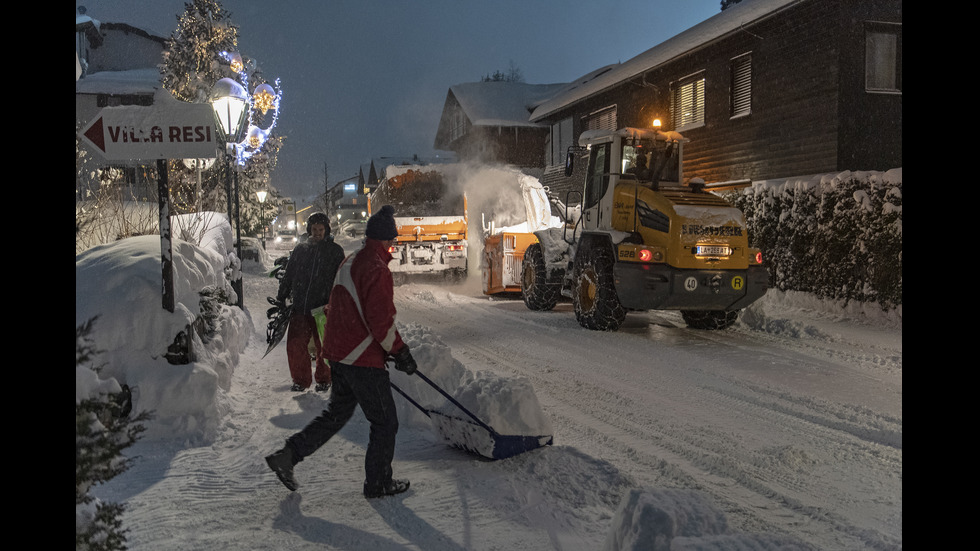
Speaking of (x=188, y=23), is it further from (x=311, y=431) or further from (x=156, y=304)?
(x=311, y=431)

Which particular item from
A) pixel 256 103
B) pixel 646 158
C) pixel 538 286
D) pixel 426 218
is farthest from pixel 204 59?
pixel 646 158

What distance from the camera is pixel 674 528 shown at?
10.4 feet

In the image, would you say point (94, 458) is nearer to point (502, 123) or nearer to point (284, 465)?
point (284, 465)

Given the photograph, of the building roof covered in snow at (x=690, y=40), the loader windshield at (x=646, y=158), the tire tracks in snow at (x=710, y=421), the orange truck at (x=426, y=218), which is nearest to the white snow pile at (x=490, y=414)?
the tire tracks in snow at (x=710, y=421)

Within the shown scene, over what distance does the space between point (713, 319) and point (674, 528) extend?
851 centimetres

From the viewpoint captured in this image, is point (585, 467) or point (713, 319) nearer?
point (585, 467)

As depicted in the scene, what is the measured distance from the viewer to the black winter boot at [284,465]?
4484 millimetres

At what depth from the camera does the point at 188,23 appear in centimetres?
2662

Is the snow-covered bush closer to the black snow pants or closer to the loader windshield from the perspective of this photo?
the black snow pants

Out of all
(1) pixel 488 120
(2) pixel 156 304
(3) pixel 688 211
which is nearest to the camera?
(2) pixel 156 304

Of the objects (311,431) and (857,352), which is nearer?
(311,431)

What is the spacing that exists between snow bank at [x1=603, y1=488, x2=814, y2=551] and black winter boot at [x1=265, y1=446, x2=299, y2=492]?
208 centimetres

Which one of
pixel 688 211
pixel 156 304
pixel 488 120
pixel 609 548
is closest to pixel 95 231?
pixel 156 304
